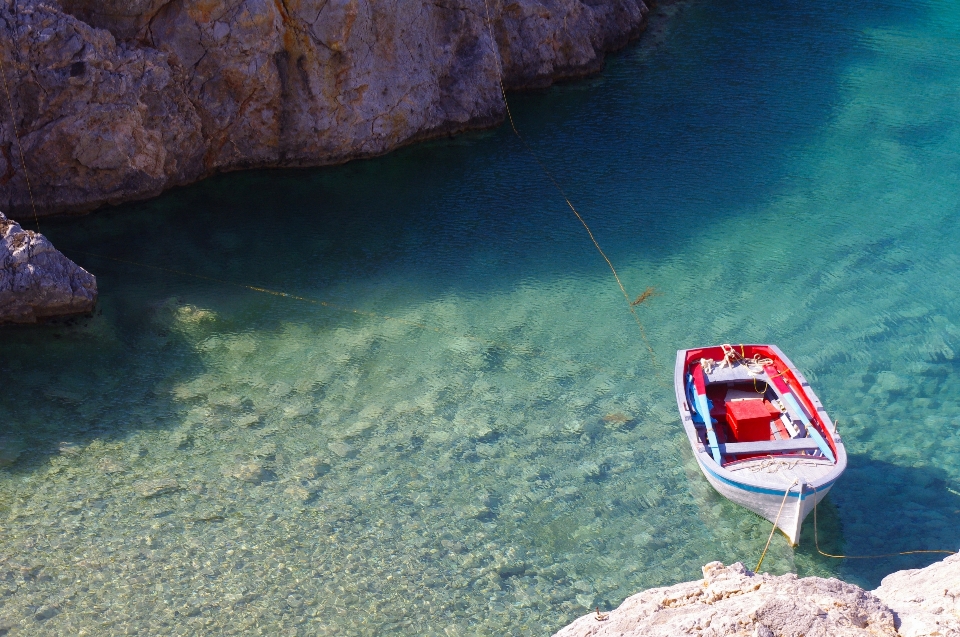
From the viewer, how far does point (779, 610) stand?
577 cm

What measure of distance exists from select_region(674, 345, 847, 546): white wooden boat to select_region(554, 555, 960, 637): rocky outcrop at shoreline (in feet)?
7.24

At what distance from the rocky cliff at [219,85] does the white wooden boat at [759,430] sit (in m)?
8.14

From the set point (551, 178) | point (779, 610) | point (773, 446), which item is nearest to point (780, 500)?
point (773, 446)

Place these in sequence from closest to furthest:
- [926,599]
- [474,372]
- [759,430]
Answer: [926,599], [759,430], [474,372]

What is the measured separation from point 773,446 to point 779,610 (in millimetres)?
4326

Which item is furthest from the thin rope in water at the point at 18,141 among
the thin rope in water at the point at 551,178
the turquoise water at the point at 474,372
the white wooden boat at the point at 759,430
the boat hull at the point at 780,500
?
the boat hull at the point at 780,500

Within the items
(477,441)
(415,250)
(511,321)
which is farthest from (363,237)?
(477,441)

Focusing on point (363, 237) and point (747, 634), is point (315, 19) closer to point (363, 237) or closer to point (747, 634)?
point (363, 237)

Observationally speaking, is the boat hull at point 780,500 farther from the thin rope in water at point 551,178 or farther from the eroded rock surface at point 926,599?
the thin rope in water at point 551,178

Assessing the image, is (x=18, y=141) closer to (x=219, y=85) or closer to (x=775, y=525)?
(x=219, y=85)

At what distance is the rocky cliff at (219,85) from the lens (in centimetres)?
1372

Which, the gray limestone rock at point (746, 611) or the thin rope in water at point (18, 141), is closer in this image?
the gray limestone rock at point (746, 611)

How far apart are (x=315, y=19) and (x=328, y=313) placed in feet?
17.9

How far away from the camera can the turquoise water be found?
29.7 ft
